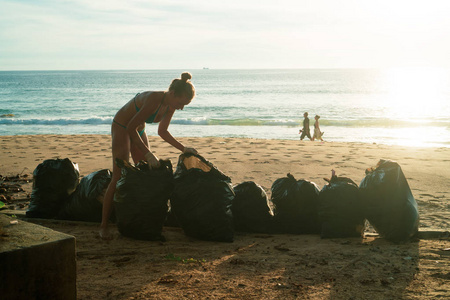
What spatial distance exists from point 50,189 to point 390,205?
3.43 metres

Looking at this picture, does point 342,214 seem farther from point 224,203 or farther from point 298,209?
point 224,203

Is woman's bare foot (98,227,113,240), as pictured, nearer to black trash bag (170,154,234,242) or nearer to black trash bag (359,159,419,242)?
black trash bag (170,154,234,242)

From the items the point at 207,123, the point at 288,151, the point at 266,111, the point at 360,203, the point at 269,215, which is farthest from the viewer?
the point at 266,111

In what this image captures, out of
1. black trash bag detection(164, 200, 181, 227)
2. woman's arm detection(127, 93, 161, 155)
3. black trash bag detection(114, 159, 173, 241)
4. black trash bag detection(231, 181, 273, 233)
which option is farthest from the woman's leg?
black trash bag detection(231, 181, 273, 233)

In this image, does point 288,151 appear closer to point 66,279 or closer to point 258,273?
point 258,273

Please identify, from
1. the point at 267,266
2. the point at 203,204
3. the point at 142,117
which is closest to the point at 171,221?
the point at 203,204

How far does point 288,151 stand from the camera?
973 cm

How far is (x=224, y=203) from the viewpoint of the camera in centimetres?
404

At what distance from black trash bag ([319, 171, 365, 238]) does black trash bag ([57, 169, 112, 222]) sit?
2.20 metres

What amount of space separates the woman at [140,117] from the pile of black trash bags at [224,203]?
6.2 inches

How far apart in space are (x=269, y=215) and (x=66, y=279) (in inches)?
97.5

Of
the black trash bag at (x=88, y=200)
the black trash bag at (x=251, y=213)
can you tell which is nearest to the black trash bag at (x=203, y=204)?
the black trash bag at (x=251, y=213)

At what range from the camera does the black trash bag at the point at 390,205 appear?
390cm

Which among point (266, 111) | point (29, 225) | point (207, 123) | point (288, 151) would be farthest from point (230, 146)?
point (266, 111)
